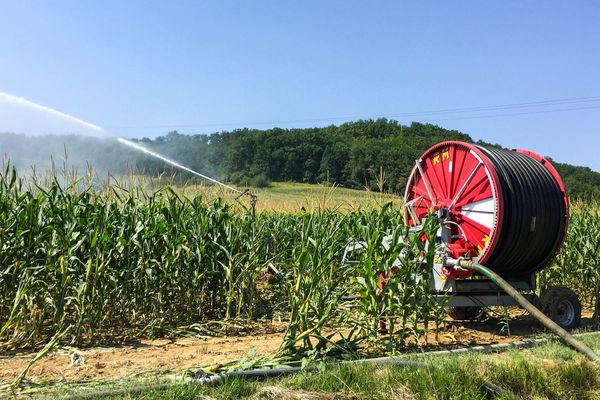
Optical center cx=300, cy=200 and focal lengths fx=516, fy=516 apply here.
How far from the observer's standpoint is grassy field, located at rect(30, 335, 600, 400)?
3.91 m

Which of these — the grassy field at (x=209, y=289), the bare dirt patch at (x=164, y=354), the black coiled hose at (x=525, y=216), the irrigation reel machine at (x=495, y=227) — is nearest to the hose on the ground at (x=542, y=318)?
the irrigation reel machine at (x=495, y=227)

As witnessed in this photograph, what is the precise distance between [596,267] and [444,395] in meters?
6.32

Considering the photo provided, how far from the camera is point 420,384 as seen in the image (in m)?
4.19

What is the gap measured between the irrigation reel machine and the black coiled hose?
0.04 ft

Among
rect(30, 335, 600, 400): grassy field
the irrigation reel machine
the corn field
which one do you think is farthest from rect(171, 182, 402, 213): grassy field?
rect(30, 335, 600, 400): grassy field

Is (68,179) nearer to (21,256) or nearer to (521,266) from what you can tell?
(21,256)

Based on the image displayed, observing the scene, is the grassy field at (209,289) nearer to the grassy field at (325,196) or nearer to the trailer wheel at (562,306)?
the grassy field at (325,196)

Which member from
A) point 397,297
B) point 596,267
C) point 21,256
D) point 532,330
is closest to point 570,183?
point 596,267

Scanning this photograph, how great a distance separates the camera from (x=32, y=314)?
5.73 metres

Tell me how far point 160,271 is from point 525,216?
16.1ft

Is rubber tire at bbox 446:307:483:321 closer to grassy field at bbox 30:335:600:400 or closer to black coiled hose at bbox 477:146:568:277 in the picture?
black coiled hose at bbox 477:146:568:277

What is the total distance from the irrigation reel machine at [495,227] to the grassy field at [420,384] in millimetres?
1637

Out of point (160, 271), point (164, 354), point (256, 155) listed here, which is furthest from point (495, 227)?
point (256, 155)

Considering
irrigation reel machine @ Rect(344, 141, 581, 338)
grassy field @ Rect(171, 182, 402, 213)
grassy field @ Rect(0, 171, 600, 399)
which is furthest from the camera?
grassy field @ Rect(171, 182, 402, 213)
